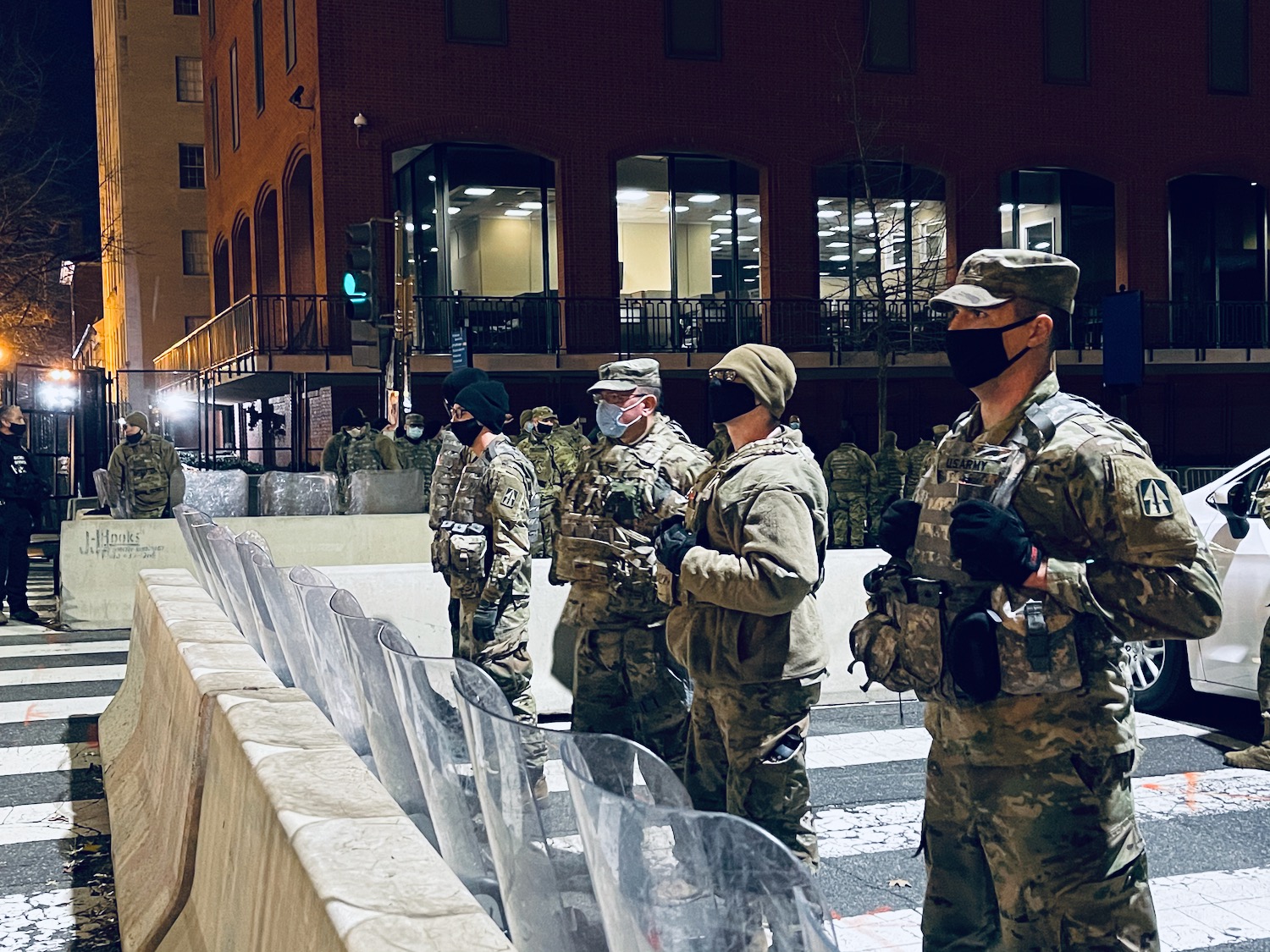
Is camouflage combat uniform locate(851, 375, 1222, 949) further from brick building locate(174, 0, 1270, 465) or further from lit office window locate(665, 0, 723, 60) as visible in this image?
lit office window locate(665, 0, 723, 60)

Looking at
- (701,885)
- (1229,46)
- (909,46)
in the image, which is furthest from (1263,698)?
(1229,46)

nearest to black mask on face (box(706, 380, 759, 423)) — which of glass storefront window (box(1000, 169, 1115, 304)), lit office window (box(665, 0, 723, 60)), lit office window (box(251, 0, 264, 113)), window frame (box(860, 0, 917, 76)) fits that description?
lit office window (box(665, 0, 723, 60))

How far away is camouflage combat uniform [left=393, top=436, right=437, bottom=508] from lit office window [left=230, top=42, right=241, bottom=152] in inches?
767

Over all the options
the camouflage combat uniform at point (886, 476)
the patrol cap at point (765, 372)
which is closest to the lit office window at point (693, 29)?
the camouflage combat uniform at point (886, 476)

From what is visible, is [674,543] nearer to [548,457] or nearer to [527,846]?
[527,846]

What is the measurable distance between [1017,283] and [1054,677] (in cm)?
100

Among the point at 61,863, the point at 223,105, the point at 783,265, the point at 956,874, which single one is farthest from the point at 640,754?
the point at 223,105

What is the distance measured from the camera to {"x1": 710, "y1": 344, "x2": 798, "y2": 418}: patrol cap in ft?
15.9

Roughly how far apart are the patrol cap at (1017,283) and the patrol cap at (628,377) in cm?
300

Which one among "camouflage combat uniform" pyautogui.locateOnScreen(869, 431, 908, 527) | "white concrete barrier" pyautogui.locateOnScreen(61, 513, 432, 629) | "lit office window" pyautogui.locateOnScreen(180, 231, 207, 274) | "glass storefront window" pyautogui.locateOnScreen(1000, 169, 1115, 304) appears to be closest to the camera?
"white concrete barrier" pyautogui.locateOnScreen(61, 513, 432, 629)

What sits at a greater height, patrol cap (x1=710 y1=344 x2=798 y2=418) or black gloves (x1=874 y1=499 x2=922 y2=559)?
patrol cap (x1=710 y1=344 x2=798 y2=418)

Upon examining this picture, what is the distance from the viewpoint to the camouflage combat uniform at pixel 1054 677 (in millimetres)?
3209

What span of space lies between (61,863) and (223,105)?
36.4 meters

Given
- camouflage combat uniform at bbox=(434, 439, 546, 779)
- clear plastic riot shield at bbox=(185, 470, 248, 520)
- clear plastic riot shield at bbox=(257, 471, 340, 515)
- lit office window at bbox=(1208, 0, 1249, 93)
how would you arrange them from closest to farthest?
camouflage combat uniform at bbox=(434, 439, 546, 779), clear plastic riot shield at bbox=(257, 471, 340, 515), clear plastic riot shield at bbox=(185, 470, 248, 520), lit office window at bbox=(1208, 0, 1249, 93)
